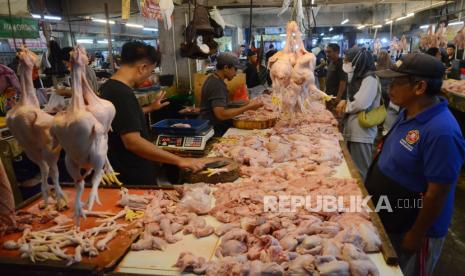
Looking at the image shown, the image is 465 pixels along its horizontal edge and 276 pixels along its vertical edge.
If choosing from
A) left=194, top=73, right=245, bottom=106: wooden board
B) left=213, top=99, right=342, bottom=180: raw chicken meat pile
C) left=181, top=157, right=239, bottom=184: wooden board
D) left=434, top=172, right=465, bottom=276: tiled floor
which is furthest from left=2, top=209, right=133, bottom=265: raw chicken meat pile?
left=194, top=73, right=245, bottom=106: wooden board

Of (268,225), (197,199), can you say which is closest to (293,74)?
(197,199)

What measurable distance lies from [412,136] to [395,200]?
60 centimetres

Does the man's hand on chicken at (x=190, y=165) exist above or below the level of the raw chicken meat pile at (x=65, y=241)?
above

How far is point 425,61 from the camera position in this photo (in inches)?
110

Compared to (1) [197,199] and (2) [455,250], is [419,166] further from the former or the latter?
(2) [455,250]

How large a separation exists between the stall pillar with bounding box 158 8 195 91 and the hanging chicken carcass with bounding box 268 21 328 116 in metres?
5.15

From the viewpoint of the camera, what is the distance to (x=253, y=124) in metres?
5.50

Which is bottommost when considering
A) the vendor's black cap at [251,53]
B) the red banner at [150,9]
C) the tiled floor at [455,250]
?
the tiled floor at [455,250]

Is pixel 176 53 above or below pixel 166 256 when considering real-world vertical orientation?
above

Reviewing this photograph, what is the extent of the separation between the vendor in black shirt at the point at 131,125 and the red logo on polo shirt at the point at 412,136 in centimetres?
177

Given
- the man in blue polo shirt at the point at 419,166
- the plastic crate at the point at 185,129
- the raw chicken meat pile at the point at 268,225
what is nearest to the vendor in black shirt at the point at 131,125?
the raw chicken meat pile at the point at 268,225

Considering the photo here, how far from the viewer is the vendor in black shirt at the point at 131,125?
3088 mm

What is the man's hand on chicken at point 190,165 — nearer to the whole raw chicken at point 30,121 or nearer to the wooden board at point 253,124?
the whole raw chicken at point 30,121

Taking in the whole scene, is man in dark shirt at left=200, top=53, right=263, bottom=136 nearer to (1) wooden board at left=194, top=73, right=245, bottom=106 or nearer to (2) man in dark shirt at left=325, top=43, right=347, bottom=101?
(1) wooden board at left=194, top=73, right=245, bottom=106
